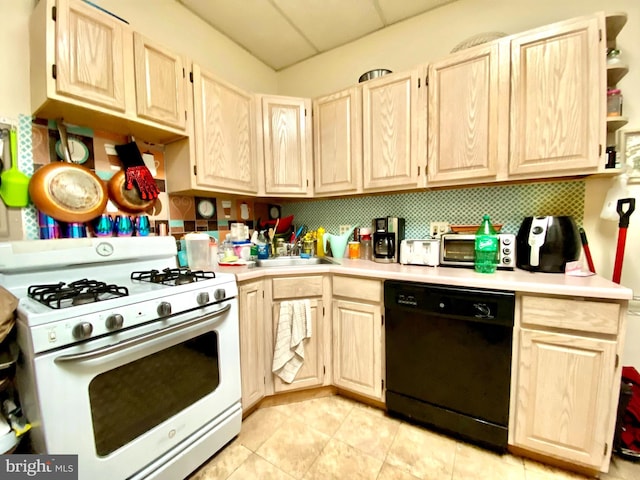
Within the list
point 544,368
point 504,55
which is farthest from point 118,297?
point 504,55


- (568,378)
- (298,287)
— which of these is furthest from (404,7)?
(568,378)

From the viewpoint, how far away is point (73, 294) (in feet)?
2.99

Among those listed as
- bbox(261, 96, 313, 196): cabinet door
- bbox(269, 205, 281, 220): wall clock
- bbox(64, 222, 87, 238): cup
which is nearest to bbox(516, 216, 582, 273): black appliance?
bbox(261, 96, 313, 196): cabinet door

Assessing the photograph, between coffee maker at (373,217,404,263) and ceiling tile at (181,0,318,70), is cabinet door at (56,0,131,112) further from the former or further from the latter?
coffee maker at (373,217,404,263)

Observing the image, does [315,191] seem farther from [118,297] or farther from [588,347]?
[588,347]

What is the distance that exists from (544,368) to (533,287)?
1.20 feet

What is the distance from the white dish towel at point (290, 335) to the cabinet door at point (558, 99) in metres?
1.42

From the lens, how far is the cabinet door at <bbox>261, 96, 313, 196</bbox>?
1952mm

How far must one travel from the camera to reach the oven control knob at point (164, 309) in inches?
39.4

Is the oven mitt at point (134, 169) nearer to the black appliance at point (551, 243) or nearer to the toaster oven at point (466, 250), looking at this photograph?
the toaster oven at point (466, 250)

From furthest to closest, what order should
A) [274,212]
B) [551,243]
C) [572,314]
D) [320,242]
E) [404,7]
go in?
[274,212] < [320,242] < [404,7] < [551,243] < [572,314]

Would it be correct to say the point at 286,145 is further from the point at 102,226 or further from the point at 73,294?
the point at 73,294

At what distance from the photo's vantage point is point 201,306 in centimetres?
115

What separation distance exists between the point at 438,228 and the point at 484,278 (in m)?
0.64
